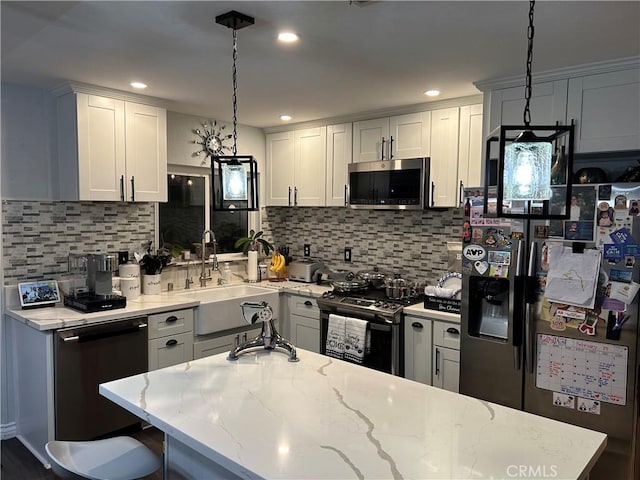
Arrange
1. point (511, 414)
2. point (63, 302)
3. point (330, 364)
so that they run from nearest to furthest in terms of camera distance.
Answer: point (511, 414) → point (330, 364) → point (63, 302)

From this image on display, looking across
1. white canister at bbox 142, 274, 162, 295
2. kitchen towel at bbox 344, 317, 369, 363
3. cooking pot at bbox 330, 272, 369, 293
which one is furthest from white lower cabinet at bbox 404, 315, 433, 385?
white canister at bbox 142, 274, 162, 295

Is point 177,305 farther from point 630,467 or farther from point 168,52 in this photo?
point 630,467

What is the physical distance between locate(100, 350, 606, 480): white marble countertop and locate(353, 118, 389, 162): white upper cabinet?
234 cm

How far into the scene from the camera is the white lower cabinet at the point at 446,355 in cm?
326

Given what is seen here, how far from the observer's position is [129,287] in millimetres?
3605

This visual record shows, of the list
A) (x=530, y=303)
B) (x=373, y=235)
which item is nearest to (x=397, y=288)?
(x=373, y=235)

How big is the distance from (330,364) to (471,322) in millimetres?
1124

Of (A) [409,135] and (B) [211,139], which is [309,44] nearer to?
(A) [409,135]

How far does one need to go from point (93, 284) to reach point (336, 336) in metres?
1.82

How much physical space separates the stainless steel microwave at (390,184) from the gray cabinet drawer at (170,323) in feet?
5.39

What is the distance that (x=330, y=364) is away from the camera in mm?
2219

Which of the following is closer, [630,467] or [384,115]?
[630,467]

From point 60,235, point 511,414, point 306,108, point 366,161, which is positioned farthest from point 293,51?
point 60,235

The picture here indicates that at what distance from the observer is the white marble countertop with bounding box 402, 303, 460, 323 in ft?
10.7
